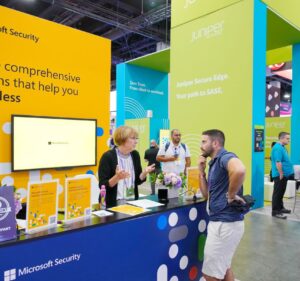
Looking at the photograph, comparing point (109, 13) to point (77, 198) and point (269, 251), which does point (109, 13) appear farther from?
point (77, 198)

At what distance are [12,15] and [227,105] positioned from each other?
3.45 metres

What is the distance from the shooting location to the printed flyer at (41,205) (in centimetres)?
143

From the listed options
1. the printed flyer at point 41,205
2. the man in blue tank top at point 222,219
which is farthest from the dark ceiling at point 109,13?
the printed flyer at point 41,205

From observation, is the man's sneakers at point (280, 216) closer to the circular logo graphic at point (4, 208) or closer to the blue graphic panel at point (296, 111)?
the blue graphic panel at point (296, 111)

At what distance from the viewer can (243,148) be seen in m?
4.93

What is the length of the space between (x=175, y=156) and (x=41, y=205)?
3572mm

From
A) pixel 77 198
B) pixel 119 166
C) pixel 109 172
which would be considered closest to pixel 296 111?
pixel 119 166

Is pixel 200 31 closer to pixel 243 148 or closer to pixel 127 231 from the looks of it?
pixel 243 148

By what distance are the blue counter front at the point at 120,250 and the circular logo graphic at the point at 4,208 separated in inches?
4.9

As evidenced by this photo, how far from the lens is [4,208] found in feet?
4.43

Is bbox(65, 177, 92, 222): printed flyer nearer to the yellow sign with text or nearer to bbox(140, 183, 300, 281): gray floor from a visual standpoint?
the yellow sign with text

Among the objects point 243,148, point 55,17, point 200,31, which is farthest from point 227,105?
point 55,17

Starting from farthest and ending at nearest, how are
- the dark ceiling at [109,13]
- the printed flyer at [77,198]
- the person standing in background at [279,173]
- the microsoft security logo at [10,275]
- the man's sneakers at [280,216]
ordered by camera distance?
the dark ceiling at [109,13] < the person standing in background at [279,173] < the man's sneakers at [280,216] < the printed flyer at [77,198] < the microsoft security logo at [10,275]

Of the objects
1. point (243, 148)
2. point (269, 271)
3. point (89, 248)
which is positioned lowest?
point (269, 271)
